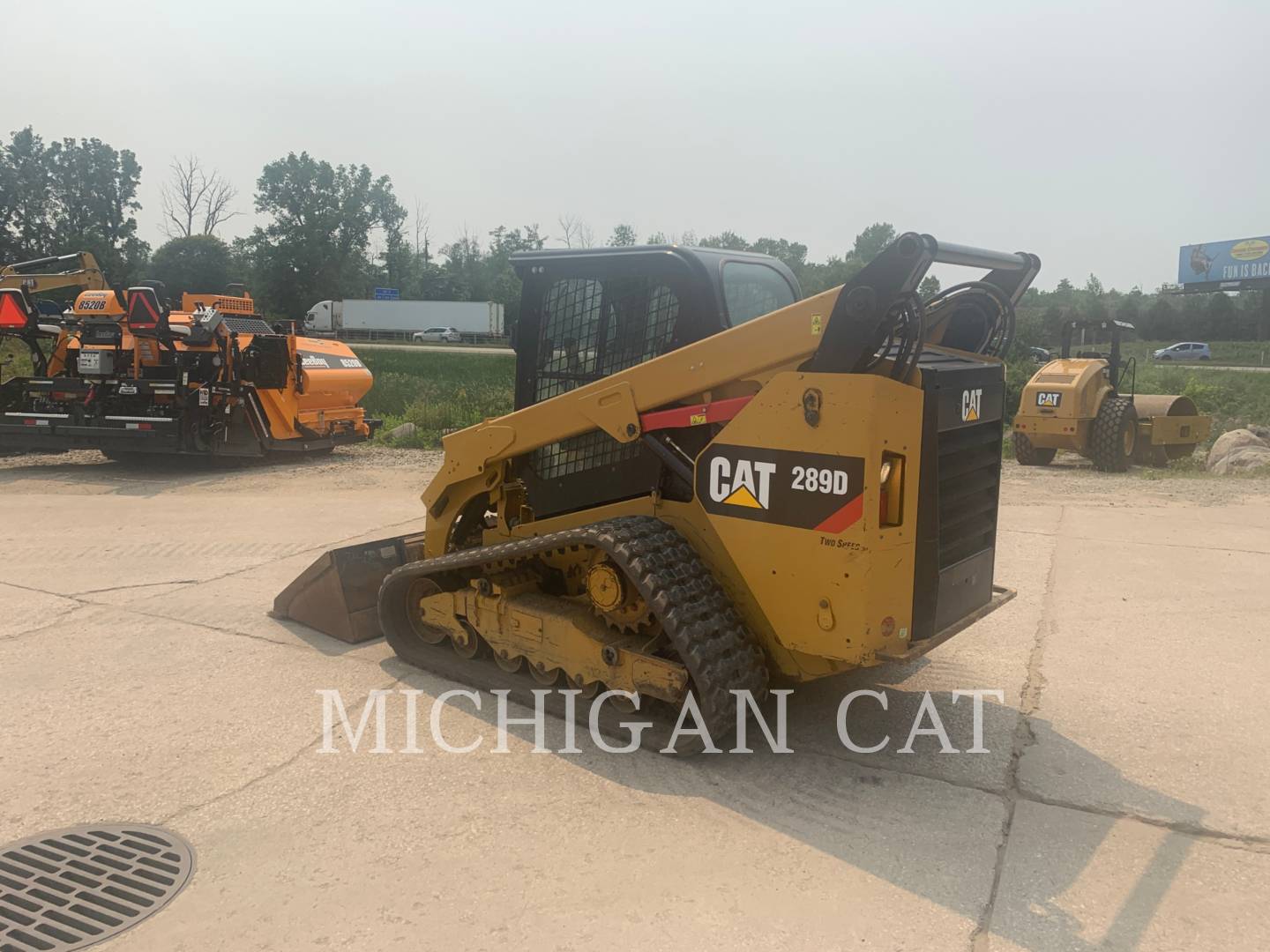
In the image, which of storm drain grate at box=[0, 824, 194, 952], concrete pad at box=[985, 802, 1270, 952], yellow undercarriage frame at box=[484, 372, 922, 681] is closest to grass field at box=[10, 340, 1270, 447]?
yellow undercarriage frame at box=[484, 372, 922, 681]

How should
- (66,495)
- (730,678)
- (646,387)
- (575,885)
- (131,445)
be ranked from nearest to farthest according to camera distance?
(575,885) → (730,678) → (646,387) → (66,495) → (131,445)

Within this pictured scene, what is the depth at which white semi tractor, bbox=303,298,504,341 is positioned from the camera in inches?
2270

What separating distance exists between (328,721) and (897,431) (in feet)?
9.13

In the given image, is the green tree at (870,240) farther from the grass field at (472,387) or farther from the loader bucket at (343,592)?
the loader bucket at (343,592)

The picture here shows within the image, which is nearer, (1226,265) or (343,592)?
(343,592)

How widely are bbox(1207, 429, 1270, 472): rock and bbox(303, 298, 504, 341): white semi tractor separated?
45.2 metres

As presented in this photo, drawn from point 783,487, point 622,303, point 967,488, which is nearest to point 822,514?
point 783,487

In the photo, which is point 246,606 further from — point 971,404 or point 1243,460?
point 1243,460

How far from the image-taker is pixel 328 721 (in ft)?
14.0

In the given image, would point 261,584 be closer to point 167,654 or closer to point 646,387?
point 167,654

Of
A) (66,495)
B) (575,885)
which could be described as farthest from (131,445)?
(575,885)

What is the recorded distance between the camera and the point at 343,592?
539 centimetres

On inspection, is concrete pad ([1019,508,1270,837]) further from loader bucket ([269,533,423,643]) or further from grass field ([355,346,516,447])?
grass field ([355,346,516,447])

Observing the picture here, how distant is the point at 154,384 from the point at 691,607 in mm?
10321
